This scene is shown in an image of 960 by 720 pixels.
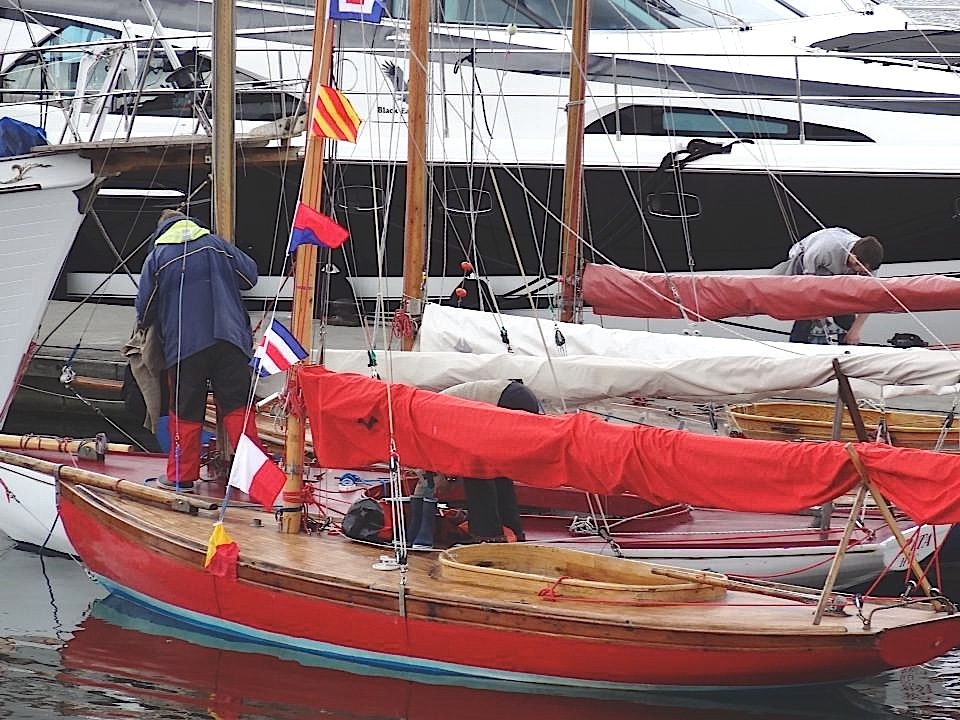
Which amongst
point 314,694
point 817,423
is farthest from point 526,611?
point 817,423

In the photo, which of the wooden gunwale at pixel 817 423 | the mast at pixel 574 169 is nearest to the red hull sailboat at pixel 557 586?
the wooden gunwale at pixel 817 423

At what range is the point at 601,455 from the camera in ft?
24.7

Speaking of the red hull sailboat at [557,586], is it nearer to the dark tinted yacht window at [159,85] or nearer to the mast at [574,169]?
the mast at [574,169]

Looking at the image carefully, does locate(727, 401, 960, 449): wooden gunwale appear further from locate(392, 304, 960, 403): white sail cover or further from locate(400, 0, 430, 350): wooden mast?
locate(400, 0, 430, 350): wooden mast

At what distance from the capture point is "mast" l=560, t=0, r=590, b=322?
1136 cm

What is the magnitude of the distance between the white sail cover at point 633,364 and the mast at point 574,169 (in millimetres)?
1789

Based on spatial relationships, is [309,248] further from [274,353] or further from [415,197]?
[415,197]

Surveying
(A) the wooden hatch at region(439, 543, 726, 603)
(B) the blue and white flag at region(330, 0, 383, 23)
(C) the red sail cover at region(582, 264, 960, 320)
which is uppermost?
(B) the blue and white flag at region(330, 0, 383, 23)

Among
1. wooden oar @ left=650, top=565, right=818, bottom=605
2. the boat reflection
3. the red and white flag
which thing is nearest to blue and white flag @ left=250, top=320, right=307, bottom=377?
the red and white flag

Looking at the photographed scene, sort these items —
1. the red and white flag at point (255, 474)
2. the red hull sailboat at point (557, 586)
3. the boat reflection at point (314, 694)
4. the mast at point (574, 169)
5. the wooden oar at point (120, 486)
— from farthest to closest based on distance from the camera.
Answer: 1. the mast at point (574, 169)
2. the wooden oar at point (120, 486)
3. the red and white flag at point (255, 474)
4. the boat reflection at point (314, 694)
5. the red hull sailboat at point (557, 586)

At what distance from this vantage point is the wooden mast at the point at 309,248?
8055 millimetres

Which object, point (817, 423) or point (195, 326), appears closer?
point (195, 326)

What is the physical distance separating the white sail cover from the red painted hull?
4.22ft

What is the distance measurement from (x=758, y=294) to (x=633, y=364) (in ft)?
8.50
